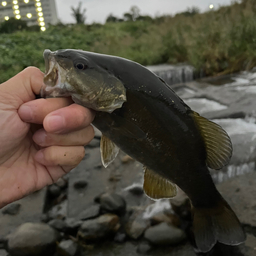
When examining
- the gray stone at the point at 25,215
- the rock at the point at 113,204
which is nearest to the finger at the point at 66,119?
the rock at the point at 113,204

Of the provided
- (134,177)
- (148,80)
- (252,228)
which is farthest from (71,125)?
(134,177)

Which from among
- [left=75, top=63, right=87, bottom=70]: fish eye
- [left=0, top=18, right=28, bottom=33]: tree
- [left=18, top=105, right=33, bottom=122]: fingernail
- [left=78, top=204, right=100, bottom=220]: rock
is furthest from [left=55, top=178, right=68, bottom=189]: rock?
[left=0, top=18, right=28, bottom=33]: tree

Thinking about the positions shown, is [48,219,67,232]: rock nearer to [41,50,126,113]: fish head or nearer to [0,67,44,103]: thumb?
[0,67,44,103]: thumb

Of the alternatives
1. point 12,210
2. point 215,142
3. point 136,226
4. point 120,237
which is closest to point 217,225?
point 215,142

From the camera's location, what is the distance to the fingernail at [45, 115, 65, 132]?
4.38ft

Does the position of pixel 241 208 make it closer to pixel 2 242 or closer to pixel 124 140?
pixel 124 140

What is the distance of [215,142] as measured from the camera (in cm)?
160

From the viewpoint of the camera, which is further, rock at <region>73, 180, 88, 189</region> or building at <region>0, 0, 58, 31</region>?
building at <region>0, 0, 58, 31</region>

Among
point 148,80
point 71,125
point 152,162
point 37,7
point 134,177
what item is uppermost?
point 37,7

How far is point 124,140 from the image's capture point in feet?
5.13

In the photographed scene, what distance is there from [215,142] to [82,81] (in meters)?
0.89

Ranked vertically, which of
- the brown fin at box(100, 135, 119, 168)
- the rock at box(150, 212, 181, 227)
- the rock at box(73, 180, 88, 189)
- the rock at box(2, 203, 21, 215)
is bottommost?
the rock at box(2, 203, 21, 215)

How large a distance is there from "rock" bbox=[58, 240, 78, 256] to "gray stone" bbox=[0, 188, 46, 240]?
0.73 m

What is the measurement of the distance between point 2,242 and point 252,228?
277 centimetres
